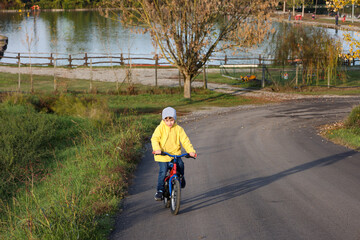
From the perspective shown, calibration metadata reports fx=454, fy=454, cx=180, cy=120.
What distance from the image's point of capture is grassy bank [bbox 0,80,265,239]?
6.33 metres

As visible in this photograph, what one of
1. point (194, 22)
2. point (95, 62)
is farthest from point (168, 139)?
point (95, 62)

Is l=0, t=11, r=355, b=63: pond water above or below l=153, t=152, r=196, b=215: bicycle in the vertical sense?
above

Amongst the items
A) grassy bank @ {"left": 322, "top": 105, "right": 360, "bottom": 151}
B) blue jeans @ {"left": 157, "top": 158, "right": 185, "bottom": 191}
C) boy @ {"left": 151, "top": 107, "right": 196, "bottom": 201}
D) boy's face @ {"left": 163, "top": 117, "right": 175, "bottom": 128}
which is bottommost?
grassy bank @ {"left": 322, "top": 105, "right": 360, "bottom": 151}

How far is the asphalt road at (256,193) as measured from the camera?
21.2 feet

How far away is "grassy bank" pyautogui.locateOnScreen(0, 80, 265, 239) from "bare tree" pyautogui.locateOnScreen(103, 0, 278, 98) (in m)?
2.88

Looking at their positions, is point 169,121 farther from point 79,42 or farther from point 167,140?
point 79,42

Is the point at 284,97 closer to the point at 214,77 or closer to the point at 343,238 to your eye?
the point at 214,77

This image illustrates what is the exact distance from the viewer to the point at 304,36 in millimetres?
32312

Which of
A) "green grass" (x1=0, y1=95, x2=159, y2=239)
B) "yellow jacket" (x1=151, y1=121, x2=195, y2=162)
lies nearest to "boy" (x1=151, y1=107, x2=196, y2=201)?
"yellow jacket" (x1=151, y1=121, x2=195, y2=162)

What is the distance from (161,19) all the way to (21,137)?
11.8 meters

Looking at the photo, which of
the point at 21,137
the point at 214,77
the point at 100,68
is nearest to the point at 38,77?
the point at 100,68

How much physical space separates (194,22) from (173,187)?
1811cm

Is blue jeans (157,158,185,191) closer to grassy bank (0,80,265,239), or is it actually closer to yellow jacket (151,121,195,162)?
yellow jacket (151,121,195,162)

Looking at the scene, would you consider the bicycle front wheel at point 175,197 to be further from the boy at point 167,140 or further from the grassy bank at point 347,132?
the grassy bank at point 347,132
